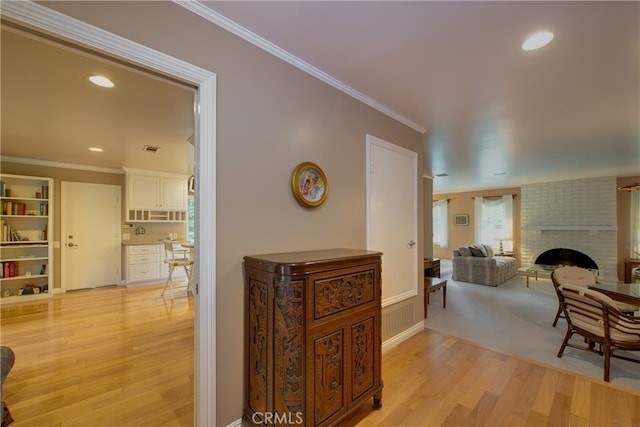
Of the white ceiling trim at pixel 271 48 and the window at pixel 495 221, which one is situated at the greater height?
the white ceiling trim at pixel 271 48

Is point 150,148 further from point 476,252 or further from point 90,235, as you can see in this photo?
point 476,252

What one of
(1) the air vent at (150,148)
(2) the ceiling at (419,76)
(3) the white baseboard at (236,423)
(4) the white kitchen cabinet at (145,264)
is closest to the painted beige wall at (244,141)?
(3) the white baseboard at (236,423)

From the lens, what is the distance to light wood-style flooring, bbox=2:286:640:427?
1725 millimetres

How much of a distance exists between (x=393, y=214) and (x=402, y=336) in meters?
1.37

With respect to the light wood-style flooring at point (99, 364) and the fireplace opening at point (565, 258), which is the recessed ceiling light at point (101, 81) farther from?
the fireplace opening at point (565, 258)

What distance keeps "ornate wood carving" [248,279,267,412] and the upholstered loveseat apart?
569 centimetres

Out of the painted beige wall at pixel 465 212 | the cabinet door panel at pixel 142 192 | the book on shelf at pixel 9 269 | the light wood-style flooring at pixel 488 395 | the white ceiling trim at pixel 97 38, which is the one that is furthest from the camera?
the painted beige wall at pixel 465 212

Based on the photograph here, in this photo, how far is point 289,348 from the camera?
1.33 metres

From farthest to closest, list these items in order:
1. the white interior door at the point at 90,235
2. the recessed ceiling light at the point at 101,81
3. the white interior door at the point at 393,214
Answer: the white interior door at the point at 90,235 < the white interior door at the point at 393,214 < the recessed ceiling light at the point at 101,81

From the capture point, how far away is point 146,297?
4.50 metres

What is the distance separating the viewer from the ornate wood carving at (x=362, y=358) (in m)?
1.63

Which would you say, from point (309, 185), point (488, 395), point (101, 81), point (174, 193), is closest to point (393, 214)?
point (309, 185)

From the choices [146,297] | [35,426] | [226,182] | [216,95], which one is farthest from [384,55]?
[146,297]

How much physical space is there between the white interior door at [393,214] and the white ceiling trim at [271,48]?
0.38 m
